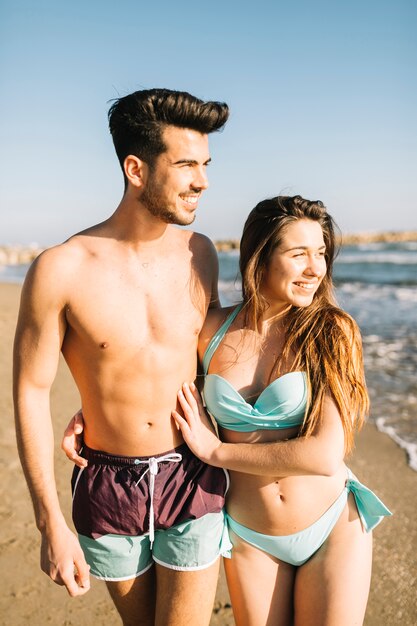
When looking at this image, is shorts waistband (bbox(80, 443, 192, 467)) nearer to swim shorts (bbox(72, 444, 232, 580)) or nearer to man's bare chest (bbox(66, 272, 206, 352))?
swim shorts (bbox(72, 444, 232, 580))

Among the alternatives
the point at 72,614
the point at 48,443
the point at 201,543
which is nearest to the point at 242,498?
the point at 201,543

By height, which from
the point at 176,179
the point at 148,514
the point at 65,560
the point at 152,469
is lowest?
the point at 65,560

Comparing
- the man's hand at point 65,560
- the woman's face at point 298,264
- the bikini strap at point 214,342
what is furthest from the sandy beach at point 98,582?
the woman's face at point 298,264

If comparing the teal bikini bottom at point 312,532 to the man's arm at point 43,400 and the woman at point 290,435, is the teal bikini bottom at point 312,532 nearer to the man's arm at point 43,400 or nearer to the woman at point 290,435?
the woman at point 290,435

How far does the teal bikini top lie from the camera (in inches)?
96.3

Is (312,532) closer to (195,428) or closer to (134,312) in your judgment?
(195,428)

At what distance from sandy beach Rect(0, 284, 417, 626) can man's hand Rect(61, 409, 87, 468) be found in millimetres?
1564

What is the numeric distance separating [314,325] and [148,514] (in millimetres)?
1132

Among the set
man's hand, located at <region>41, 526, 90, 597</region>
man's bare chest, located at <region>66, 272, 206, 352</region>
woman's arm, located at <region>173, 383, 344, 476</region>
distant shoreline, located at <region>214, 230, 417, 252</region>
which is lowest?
distant shoreline, located at <region>214, 230, 417, 252</region>

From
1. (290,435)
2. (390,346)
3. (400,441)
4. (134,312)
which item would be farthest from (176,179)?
(390,346)

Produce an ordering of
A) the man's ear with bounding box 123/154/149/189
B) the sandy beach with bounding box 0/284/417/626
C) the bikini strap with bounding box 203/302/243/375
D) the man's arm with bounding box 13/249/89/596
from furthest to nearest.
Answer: the sandy beach with bounding box 0/284/417/626 → the bikini strap with bounding box 203/302/243/375 → the man's ear with bounding box 123/154/149/189 → the man's arm with bounding box 13/249/89/596

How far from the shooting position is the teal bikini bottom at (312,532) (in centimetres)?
249

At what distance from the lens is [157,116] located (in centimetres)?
251

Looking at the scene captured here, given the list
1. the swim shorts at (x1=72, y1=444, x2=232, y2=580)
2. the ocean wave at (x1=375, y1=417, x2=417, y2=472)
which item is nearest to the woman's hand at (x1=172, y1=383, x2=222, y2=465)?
the swim shorts at (x1=72, y1=444, x2=232, y2=580)
